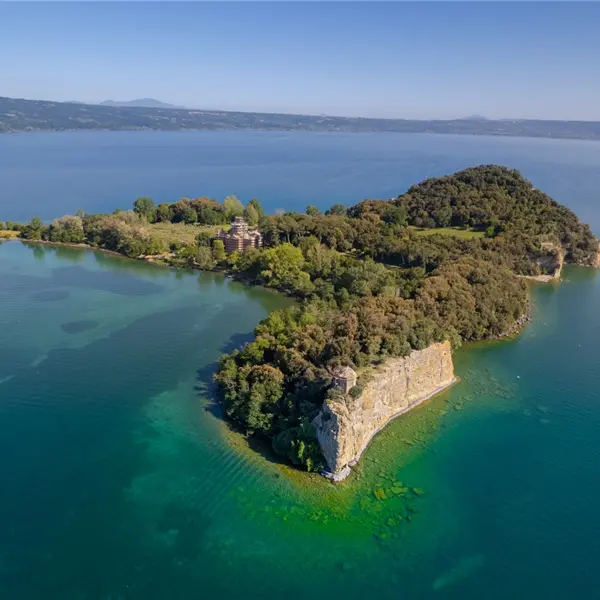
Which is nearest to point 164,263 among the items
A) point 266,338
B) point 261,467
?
point 266,338

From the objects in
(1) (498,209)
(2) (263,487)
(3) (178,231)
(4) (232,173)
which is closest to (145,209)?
(3) (178,231)

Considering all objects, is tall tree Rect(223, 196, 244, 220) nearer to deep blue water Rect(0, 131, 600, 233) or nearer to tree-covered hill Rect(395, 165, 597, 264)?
deep blue water Rect(0, 131, 600, 233)

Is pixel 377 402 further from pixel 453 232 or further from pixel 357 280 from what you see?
pixel 453 232

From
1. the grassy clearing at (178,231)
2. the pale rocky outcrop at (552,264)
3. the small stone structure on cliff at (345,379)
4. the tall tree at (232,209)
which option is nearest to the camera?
the small stone structure on cliff at (345,379)

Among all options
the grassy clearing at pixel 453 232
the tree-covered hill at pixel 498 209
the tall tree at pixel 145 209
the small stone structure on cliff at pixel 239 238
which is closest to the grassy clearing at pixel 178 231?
the tall tree at pixel 145 209

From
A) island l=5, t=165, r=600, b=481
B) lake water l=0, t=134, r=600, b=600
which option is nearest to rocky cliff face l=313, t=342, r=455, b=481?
island l=5, t=165, r=600, b=481

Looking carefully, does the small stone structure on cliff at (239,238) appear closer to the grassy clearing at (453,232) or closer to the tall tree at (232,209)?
the tall tree at (232,209)

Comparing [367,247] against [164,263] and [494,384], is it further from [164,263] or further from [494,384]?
[494,384]
